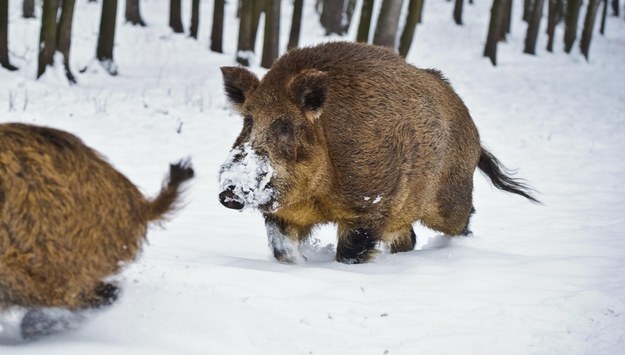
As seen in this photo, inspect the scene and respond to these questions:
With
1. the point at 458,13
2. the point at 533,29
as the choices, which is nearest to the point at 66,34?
the point at 533,29

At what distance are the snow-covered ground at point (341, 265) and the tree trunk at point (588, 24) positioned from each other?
8.79 meters

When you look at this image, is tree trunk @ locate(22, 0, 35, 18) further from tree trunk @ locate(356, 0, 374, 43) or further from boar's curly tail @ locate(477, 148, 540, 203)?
boar's curly tail @ locate(477, 148, 540, 203)

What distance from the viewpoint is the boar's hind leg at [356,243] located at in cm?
530

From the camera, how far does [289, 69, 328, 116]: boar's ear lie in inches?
193

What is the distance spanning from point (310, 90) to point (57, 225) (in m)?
2.18

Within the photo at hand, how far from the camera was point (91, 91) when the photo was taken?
1280 cm

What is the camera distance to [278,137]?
4945mm

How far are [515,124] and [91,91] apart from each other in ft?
27.6

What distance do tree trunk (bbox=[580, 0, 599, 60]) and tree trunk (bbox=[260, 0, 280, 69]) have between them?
41.4 ft

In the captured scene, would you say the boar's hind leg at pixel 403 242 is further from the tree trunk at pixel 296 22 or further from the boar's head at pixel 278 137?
the tree trunk at pixel 296 22

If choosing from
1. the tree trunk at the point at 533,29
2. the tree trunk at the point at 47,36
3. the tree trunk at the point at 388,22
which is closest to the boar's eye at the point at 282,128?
the tree trunk at the point at 388,22

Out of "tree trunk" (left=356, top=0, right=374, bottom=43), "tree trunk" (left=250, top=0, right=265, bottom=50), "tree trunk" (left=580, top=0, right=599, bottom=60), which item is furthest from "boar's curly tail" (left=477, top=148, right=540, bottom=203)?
"tree trunk" (left=580, top=0, right=599, bottom=60)

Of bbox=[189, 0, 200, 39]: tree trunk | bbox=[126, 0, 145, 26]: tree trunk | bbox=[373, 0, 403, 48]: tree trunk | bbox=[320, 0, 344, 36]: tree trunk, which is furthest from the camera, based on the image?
bbox=[320, 0, 344, 36]: tree trunk

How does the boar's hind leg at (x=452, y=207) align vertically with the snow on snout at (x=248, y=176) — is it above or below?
below
